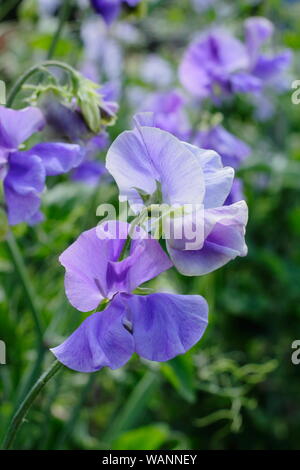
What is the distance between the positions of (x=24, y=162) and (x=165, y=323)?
0.72 ft

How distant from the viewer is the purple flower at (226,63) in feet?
3.40

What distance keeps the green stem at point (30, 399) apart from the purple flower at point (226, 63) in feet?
2.09

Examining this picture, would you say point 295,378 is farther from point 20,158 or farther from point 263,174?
point 20,158

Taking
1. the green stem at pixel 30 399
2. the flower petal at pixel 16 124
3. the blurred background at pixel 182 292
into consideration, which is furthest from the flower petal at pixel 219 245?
the blurred background at pixel 182 292

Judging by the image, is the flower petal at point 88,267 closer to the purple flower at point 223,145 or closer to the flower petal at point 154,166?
the flower petal at point 154,166

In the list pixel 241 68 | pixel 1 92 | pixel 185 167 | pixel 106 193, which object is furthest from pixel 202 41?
pixel 185 167

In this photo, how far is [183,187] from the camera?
0.48 m

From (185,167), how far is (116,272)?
87 millimetres

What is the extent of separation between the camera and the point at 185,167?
1.57 feet

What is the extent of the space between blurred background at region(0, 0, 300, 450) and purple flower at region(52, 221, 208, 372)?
36cm

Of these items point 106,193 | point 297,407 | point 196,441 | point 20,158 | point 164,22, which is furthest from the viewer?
point 164,22

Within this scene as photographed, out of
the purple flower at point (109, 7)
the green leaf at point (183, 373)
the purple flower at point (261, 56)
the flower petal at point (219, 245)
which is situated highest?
the flower petal at point (219, 245)

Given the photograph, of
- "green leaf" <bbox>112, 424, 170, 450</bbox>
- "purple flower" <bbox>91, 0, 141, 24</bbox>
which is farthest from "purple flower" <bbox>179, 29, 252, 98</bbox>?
"green leaf" <bbox>112, 424, 170, 450</bbox>

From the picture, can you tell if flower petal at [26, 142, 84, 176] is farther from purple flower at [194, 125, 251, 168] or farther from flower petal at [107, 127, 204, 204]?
purple flower at [194, 125, 251, 168]
